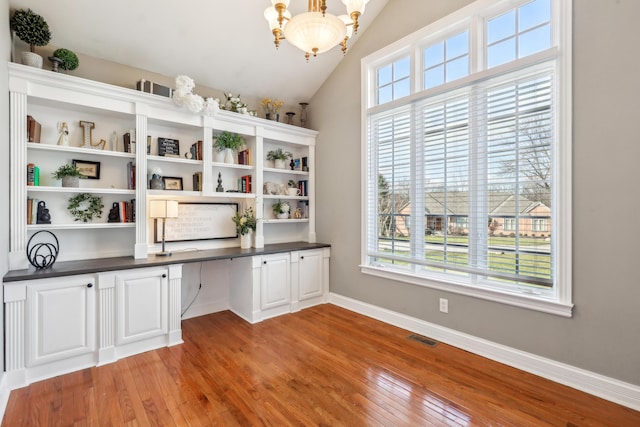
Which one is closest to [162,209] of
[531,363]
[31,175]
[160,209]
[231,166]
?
[160,209]

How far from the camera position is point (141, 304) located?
9.18 feet

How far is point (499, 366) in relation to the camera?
2.57m

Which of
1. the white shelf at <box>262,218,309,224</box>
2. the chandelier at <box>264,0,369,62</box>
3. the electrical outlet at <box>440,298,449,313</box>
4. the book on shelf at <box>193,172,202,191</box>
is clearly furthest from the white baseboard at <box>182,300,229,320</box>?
the chandelier at <box>264,0,369,62</box>

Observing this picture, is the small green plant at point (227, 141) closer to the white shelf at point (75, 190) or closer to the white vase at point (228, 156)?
the white vase at point (228, 156)

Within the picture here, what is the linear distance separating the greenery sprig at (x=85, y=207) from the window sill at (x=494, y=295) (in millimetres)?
3040

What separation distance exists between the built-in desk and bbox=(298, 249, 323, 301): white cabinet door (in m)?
0.61

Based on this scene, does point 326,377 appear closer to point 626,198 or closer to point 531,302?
point 531,302

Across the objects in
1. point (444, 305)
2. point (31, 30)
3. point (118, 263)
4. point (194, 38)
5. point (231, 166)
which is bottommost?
point (444, 305)

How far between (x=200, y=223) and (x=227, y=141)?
1.05 m

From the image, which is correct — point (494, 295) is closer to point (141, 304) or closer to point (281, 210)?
point (281, 210)

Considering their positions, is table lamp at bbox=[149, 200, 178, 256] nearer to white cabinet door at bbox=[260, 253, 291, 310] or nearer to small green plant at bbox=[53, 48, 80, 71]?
white cabinet door at bbox=[260, 253, 291, 310]

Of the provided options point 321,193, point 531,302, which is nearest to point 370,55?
point 321,193

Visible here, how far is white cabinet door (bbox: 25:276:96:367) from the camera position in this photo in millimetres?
2338

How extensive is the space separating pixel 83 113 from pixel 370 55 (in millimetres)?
3110
